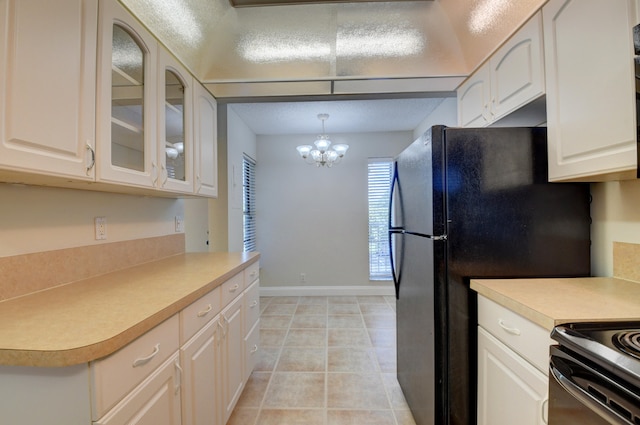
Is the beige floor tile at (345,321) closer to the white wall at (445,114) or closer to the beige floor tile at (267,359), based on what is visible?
the beige floor tile at (267,359)

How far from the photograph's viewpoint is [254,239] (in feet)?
13.8

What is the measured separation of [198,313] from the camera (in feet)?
4.07

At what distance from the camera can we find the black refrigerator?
1339 millimetres

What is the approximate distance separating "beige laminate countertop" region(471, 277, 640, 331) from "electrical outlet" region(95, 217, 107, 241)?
1.93 metres

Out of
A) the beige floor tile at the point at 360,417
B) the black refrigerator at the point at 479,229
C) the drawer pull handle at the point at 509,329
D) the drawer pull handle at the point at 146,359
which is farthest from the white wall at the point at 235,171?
the drawer pull handle at the point at 509,329

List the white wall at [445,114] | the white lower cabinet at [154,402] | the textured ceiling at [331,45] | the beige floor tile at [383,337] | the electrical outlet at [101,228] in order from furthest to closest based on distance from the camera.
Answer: the white wall at [445,114] < the beige floor tile at [383,337] < the textured ceiling at [331,45] < the electrical outlet at [101,228] < the white lower cabinet at [154,402]

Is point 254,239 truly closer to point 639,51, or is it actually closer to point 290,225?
point 290,225

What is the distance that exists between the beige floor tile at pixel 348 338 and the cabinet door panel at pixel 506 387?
1.53m

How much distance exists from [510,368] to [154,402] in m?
1.32

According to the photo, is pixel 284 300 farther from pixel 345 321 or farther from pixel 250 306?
pixel 250 306

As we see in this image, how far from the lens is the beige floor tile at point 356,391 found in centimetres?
188

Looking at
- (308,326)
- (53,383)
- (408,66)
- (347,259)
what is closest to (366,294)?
(347,259)

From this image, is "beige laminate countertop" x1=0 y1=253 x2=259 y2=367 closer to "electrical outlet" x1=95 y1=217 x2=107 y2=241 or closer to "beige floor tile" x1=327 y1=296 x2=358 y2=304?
"electrical outlet" x1=95 y1=217 x2=107 y2=241

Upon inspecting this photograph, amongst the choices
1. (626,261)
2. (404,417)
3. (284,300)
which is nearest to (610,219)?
(626,261)
